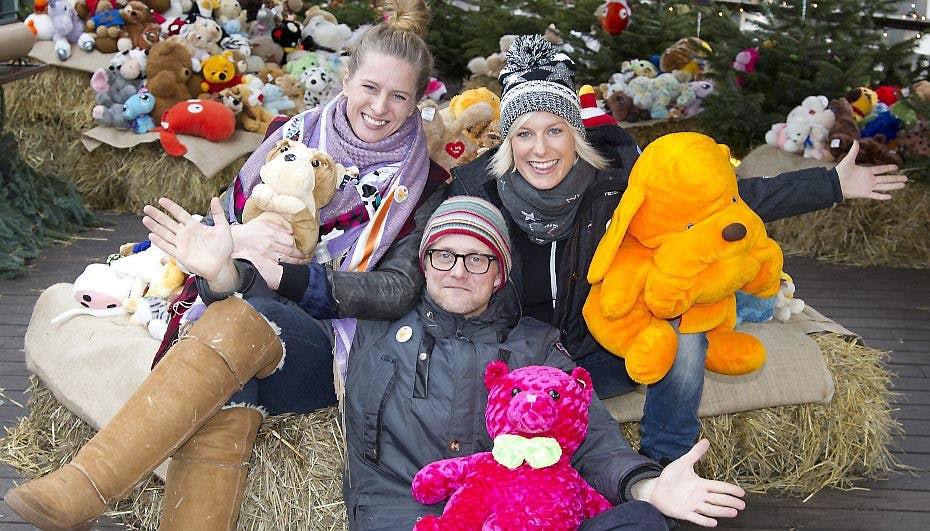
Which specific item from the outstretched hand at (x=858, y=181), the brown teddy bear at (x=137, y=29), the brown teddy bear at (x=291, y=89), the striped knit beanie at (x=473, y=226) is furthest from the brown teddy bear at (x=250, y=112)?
the outstretched hand at (x=858, y=181)

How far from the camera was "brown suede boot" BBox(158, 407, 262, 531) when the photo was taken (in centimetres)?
236

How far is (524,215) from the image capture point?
279 centimetres

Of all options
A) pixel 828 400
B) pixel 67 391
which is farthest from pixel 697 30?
pixel 67 391

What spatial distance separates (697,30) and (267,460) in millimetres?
5879

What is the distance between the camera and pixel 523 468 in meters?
2.18

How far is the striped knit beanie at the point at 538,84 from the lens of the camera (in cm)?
284

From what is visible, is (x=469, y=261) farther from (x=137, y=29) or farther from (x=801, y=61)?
(x=137, y=29)

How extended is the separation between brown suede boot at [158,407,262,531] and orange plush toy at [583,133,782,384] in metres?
0.95

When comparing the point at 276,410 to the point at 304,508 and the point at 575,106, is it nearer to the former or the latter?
the point at 304,508

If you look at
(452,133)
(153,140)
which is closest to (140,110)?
(153,140)

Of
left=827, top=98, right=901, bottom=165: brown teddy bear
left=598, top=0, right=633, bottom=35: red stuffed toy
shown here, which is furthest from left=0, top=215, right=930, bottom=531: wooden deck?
left=598, top=0, right=633, bottom=35: red stuffed toy

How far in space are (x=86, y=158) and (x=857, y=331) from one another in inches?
175

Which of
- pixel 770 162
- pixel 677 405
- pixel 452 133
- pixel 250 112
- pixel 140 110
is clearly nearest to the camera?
pixel 677 405

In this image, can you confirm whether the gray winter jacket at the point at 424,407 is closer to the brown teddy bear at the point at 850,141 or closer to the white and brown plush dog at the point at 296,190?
the white and brown plush dog at the point at 296,190
